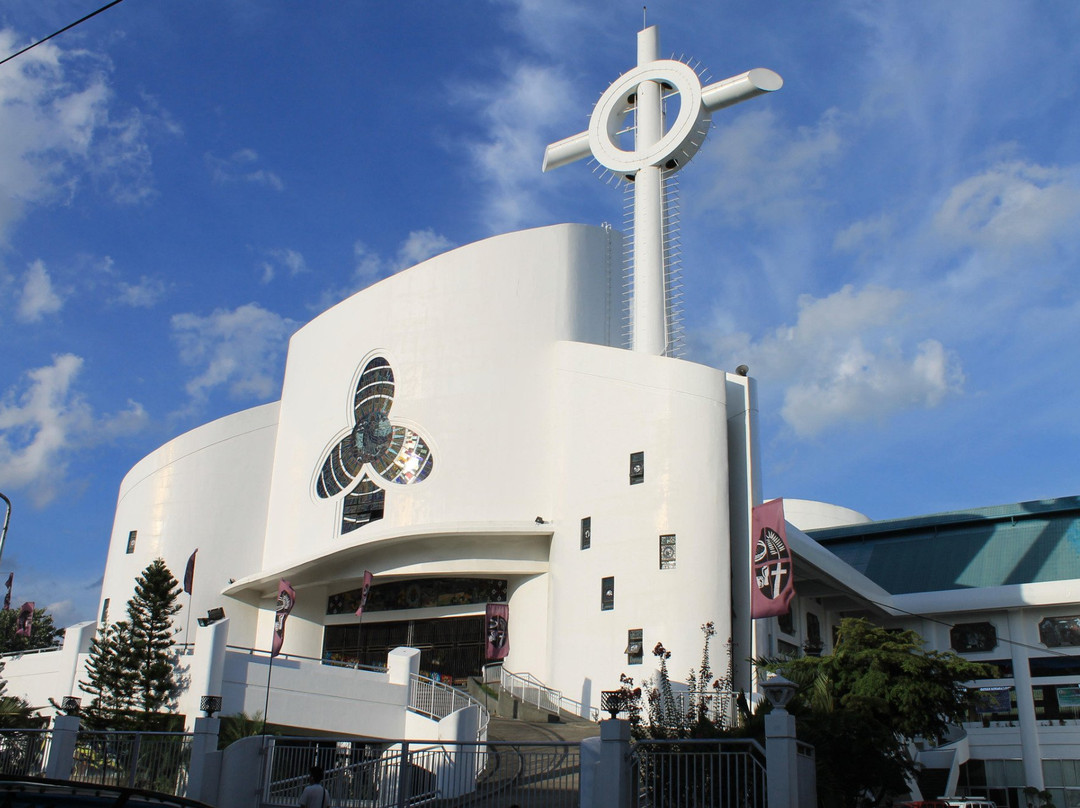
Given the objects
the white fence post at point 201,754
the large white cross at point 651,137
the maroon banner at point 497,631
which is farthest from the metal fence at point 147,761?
the large white cross at point 651,137

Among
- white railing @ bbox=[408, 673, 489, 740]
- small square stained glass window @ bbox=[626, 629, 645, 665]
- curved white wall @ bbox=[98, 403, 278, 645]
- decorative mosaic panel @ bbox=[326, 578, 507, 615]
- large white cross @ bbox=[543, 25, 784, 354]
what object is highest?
large white cross @ bbox=[543, 25, 784, 354]

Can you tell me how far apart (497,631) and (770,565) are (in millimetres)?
8087

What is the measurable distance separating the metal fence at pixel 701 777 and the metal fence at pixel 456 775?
89 centimetres

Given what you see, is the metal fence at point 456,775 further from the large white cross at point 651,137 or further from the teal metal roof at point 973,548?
the teal metal roof at point 973,548

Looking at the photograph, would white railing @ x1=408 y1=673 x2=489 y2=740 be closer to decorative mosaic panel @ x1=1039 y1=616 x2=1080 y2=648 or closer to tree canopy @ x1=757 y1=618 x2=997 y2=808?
tree canopy @ x1=757 y1=618 x2=997 y2=808

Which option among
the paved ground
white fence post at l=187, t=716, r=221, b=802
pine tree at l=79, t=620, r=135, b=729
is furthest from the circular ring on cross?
white fence post at l=187, t=716, r=221, b=802

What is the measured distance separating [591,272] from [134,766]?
23.1 meters

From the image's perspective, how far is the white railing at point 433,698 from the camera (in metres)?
23.2

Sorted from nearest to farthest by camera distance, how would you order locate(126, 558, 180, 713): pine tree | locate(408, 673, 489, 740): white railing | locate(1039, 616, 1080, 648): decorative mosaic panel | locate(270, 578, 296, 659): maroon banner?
1. locate(408, 673, 489, 740): white railing
2. locate(270, 578, 296, 659): maroon banner
3. locate(126, 558, 180, 713): pine tree
4. locate(1039, 616, 1080, 648): decorative mosaic panel

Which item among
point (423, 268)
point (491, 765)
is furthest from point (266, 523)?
point (491, 765)

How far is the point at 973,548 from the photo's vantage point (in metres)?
39.4

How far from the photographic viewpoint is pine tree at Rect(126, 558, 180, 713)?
2506 cm

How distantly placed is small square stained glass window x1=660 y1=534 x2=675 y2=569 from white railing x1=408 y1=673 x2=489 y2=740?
612 cm

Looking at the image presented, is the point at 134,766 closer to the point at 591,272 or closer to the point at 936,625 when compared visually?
the point at 591,272
